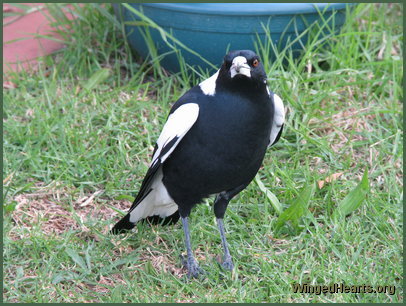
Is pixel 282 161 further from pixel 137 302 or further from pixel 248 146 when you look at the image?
pixel 137 302

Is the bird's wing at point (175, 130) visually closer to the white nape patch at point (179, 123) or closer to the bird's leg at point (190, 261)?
the white nape patch at point (179, 123)

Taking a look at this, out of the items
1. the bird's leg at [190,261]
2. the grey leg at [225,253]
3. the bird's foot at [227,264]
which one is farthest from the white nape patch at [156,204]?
the bird's foot at [227,264]

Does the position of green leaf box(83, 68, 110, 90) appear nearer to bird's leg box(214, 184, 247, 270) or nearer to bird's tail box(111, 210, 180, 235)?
bird's tail box(111, 210, 180, 235)

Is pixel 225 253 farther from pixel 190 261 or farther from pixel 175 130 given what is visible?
pixel 175 130

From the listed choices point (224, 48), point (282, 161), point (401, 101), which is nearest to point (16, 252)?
point (282, 161)

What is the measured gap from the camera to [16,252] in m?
2.98

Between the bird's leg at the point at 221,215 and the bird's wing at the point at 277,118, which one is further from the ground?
the bird's wing at the point at 277,118

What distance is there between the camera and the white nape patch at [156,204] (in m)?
2.92

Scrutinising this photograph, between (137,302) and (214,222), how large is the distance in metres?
0.67

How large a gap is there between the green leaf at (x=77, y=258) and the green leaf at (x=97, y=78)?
1417 millimetres

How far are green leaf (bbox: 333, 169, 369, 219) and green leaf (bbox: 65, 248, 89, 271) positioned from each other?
118 centimetres

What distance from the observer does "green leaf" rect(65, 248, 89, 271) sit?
290 cm

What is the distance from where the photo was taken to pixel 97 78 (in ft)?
13.6

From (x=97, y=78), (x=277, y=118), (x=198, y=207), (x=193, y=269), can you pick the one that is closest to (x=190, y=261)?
(x=193, y=269)
